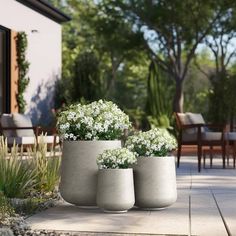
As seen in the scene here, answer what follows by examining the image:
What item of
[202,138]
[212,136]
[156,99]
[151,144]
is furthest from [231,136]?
[156,99]

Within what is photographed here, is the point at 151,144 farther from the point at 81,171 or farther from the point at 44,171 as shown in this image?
the point at 44,171

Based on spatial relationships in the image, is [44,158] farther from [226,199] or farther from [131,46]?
[131,46]

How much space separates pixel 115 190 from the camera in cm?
440

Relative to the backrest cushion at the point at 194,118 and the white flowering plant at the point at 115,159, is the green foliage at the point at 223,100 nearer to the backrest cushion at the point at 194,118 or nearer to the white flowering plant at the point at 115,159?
the backrest cushion at the point at 194,118

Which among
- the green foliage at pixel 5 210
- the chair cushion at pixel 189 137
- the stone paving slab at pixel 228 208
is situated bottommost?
the stone paving slab at pixel 228 208

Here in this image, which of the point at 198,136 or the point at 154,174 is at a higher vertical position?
the point at 198,136

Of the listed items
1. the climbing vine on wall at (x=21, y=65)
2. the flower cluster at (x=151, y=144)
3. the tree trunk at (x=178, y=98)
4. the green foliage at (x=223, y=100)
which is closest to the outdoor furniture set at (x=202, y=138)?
the flower cluster at (x=151, y=144)

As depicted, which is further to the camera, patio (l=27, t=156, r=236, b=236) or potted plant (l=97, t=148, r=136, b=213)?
potted plant (l=97, t=148, r=136, b=213)

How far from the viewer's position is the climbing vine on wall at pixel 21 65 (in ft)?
41.1

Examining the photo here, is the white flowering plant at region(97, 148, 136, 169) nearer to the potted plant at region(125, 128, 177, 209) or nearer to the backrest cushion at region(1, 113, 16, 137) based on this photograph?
the potted plant at region(125, 128, 177, 209)

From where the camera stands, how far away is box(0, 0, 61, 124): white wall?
12.4 meters

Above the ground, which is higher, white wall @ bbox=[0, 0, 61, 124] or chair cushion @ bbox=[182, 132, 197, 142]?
white wall @ bbox=[0, 0, 61, 124]

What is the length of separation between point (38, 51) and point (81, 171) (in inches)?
368

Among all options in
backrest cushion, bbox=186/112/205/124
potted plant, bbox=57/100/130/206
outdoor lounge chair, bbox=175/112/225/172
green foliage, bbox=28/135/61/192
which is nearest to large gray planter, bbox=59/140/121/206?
potted plant, bbox=57/100/130/206
